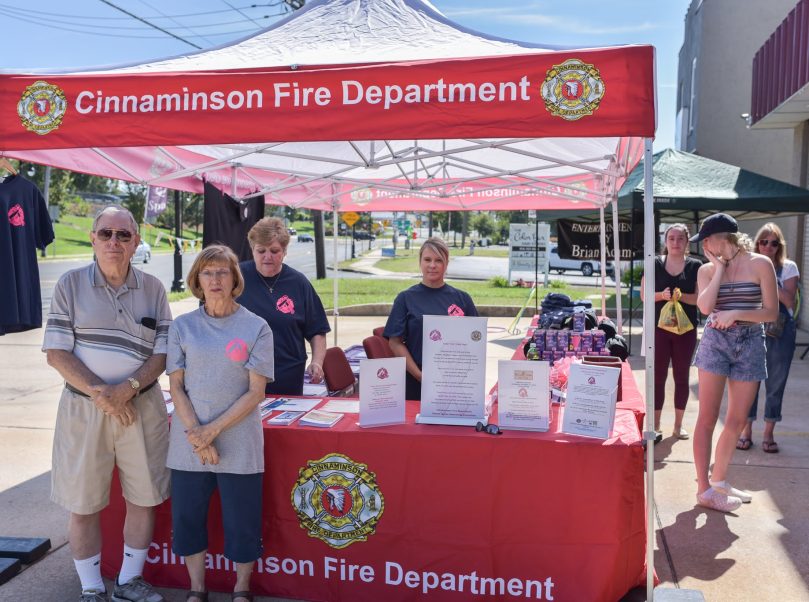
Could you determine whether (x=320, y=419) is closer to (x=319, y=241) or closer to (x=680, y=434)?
(x=680, y=434)

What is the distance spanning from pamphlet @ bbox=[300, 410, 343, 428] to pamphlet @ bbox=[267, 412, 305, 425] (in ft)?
0.17

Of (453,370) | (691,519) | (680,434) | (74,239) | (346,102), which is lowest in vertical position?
(691,519)

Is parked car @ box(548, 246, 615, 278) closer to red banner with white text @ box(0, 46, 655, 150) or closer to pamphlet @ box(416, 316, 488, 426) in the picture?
pamphlet @ box(416, 316, 488, 426)

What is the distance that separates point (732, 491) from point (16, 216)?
4555mm

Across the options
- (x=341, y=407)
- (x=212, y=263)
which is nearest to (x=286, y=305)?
(x=341, y=407)

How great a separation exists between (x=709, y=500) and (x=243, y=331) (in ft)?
10.0

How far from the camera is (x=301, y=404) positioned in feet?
11.8

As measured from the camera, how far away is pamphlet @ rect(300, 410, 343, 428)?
3178 mm

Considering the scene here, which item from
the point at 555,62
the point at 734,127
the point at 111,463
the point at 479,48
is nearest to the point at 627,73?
the point at 555,62

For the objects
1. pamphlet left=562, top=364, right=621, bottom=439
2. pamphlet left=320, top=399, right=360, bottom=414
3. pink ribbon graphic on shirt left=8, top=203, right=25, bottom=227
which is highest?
pink ribbon graphic on shirt left=8, top=203, right=25, bottom=227

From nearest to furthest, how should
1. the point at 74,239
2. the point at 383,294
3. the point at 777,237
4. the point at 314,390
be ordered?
the point at 314,390, the point at 777,237, the point at 383,294, the point at 74,239

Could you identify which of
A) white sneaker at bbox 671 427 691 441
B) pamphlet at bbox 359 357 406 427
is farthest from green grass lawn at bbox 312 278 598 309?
pamphlet at bbox 359 357 406 427

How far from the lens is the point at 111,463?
9.78 ft

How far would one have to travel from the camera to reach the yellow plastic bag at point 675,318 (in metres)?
5.36
